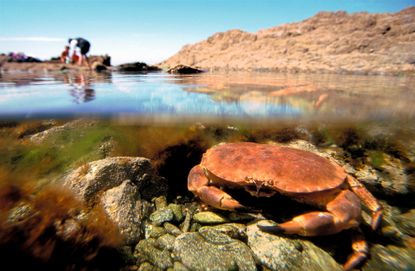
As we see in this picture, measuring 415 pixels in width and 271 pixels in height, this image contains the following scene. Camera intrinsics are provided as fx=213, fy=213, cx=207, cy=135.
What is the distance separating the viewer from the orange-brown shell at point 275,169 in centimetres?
302

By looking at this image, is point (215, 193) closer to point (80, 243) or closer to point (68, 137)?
point (80, 243)

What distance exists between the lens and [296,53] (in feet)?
66.7

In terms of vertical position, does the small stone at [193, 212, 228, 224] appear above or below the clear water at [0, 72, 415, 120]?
below

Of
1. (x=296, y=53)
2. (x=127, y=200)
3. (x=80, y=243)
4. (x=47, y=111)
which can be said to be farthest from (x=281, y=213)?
(x=296, y=53)

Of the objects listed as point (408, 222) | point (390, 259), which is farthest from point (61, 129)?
point (408, 222)

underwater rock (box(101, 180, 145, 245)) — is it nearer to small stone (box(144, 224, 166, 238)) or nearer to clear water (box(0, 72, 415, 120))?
small stone (box(144, 224, 166, 238))

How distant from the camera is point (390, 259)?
2840 mm

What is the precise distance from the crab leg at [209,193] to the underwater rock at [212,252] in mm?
426

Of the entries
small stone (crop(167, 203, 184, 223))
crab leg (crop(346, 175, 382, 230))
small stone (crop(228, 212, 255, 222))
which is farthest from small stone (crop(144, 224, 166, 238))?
crab leg (crop(346, 175, 382, 230))

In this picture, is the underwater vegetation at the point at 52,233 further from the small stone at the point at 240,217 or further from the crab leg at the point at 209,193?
the small stone at the point at 240,217

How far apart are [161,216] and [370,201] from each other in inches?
129

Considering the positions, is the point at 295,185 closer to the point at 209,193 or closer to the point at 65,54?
the point at 209,193

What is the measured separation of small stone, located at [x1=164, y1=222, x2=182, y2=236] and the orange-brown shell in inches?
40.4

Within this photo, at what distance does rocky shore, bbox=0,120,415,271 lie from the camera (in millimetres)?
2764
